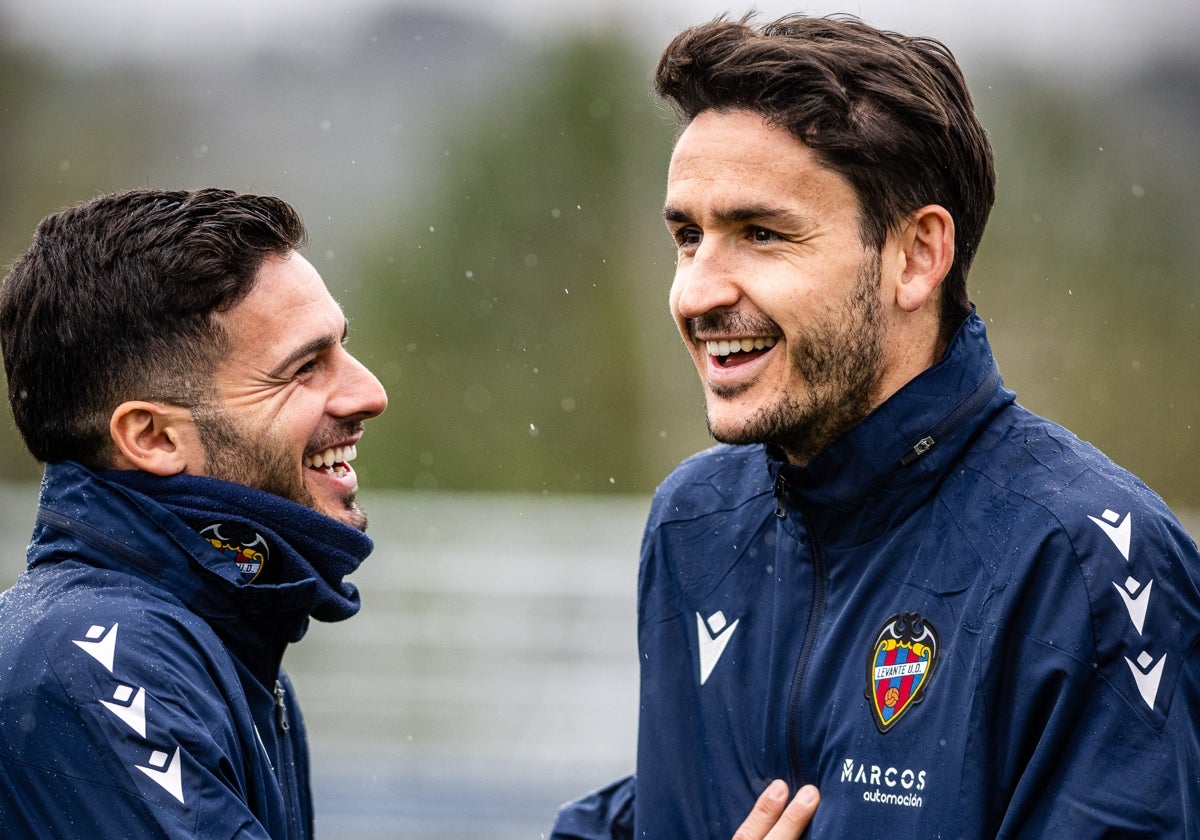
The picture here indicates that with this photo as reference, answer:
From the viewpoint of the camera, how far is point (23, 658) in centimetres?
272

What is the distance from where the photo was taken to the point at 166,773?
2.61m

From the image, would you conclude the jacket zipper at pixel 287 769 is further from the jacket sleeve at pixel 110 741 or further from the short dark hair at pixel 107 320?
the short dark hair at pixel 107 320

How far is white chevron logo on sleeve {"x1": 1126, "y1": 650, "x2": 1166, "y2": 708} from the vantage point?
97.6 inches

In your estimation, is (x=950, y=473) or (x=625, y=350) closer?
(x=950, y=473)

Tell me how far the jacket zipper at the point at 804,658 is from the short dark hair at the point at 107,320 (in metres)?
1.26

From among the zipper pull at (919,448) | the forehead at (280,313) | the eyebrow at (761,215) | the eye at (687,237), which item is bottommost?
the zipper pull at (919,448)

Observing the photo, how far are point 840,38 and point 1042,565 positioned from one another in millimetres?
1144

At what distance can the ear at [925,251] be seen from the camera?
9.82 feet

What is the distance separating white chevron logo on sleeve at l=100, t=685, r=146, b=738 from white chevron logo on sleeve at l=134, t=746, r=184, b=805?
0.16 ft

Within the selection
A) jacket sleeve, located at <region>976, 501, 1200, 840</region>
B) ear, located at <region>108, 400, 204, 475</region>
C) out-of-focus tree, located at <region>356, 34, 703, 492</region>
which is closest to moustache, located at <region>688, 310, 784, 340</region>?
jacket sleeve, located at <region>976, 501, 1200, 840</region>

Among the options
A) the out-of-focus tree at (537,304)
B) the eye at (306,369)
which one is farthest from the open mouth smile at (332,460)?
the out-of-focus tree at (537,304)

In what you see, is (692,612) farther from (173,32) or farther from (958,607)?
(173,32)

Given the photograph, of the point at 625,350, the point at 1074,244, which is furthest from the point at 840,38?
the point at 625,350

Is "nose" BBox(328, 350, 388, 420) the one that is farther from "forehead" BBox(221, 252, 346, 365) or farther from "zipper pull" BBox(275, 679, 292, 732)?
"zipper pull" BBox(275, 679, 292, 732)
